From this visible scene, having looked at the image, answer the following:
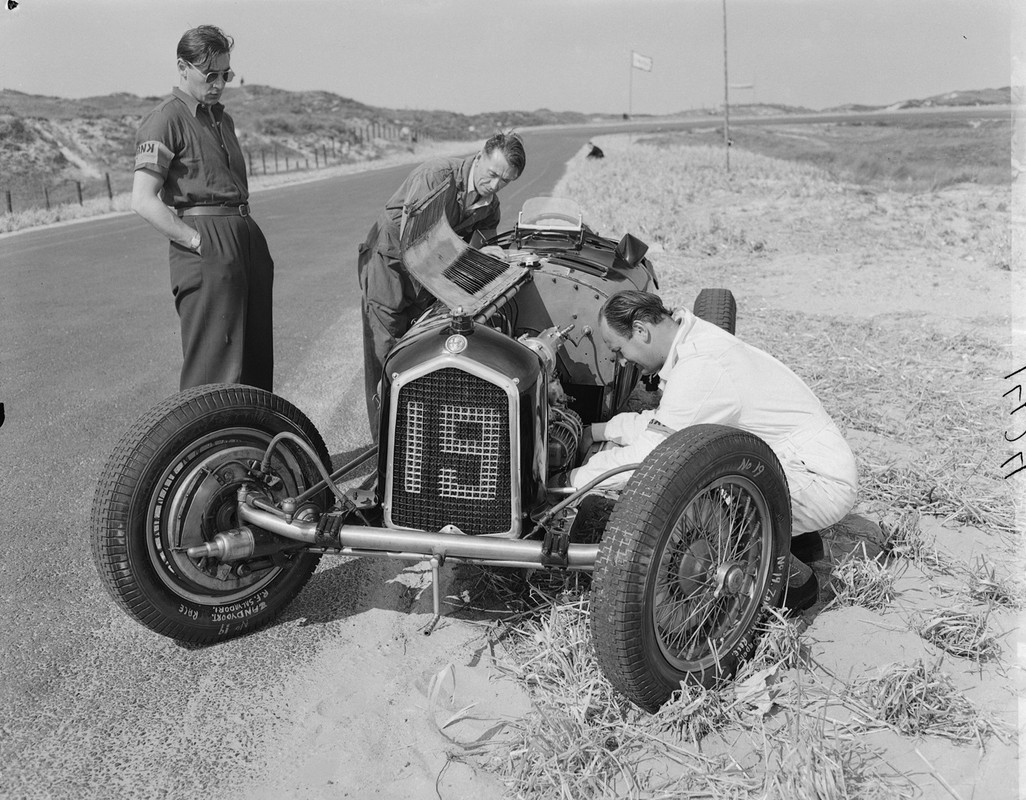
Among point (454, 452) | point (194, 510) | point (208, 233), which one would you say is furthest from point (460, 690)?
point (208, 233)

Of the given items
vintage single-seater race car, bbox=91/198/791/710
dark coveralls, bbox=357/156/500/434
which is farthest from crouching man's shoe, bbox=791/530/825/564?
dark coveralls, bbox=357/156/500/434

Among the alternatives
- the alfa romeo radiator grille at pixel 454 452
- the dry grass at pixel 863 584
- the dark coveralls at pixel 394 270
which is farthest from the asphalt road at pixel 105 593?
the dry grass at pixel 863 584

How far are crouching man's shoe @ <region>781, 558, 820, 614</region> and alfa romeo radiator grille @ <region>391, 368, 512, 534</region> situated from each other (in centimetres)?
127

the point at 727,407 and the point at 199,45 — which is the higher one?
the point at 199,45

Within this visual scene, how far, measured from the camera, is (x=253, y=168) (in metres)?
37.9

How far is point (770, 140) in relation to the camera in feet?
191

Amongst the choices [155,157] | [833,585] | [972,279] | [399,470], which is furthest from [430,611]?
[972,279]

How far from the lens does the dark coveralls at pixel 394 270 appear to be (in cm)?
514

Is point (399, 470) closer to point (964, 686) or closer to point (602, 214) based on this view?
point (964, 686)

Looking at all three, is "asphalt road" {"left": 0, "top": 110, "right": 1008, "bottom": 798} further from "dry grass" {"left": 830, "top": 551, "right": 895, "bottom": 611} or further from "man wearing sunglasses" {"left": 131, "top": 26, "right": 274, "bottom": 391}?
"dry grass" {"left": 830, "top": 551, "right": 895, "bottom": 611}

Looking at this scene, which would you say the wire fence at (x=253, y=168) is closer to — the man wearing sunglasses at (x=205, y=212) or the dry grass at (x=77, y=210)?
the dry grass at (x=77, y=210)

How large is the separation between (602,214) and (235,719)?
14.9 m

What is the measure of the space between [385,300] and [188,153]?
4.52ft

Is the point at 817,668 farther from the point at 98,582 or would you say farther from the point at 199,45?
the point at 199,45
